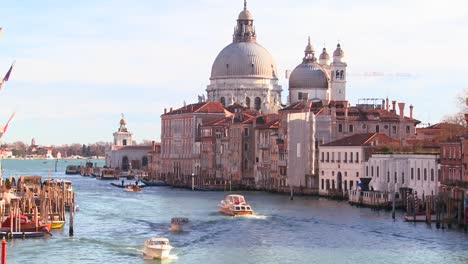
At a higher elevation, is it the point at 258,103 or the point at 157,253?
the point at 258,103

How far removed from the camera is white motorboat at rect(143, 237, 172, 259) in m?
32.2

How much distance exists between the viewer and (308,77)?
85688 mm

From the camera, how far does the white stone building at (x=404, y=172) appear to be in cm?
4812

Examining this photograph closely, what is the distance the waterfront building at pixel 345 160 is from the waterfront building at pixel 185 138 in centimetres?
1996

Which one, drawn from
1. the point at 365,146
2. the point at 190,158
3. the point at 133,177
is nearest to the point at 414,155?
the point at 365,146

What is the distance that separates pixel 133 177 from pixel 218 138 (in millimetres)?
20448

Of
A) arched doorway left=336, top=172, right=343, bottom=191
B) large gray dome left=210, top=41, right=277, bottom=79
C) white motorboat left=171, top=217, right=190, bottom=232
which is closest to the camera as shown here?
white motorboat left=171, top=217, right=190, bottom=232

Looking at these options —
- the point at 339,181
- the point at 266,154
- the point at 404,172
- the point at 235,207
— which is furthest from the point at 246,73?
the point at 235,207

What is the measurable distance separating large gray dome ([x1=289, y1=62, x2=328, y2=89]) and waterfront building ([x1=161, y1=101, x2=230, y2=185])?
536cm

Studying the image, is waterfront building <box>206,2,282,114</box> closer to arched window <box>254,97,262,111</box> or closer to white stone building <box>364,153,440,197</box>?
arched window <box>254,97,262,111</box>

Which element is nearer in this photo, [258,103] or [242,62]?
[242,62]

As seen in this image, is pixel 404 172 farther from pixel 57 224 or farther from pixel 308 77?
pixel 308 77

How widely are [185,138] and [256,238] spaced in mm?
49286

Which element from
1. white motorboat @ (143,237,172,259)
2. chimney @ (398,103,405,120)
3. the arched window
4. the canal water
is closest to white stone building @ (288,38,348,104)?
the arched window
